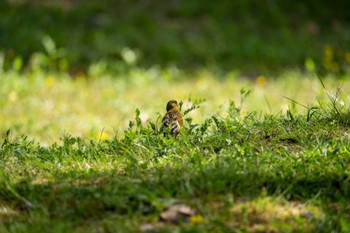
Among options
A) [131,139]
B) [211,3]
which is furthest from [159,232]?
[211,3]

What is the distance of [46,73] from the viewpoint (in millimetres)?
10406

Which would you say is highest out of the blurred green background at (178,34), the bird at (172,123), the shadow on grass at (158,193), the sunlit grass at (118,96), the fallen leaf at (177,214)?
the blurred green background at (178,34)

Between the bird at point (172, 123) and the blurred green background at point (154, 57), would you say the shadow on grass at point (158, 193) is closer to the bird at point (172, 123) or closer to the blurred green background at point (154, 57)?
the bird at point (172, 123)

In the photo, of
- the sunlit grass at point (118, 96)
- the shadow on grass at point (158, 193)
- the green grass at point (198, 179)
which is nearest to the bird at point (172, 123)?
the green grass at point (198, 179)

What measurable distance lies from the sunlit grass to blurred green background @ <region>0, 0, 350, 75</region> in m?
0.51

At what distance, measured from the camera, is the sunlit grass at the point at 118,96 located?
795 cm

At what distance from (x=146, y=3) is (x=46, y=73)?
3477 mm

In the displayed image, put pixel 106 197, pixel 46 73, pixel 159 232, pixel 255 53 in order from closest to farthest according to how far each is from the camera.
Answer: pixel 159 232, pixel 106 197, pixel 46 73, pixel 255 53

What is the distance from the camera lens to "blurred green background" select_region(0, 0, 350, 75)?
11.0m

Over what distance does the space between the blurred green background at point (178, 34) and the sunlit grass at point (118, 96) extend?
507 mm

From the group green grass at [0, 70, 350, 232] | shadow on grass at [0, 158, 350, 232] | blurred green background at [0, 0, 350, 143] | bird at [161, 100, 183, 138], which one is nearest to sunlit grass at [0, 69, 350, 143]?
blurred green background at [0, 0, 350, 143]

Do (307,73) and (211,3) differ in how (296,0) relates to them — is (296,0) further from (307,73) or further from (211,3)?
(307,73)

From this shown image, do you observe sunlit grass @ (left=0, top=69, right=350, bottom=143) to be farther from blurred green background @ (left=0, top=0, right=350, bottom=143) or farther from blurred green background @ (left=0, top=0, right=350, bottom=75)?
blurred green background @ (left=0, top=0, right=350, bottom=75)

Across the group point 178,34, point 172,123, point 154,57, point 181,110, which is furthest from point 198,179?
point 178,34
